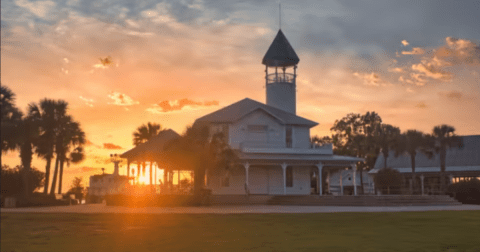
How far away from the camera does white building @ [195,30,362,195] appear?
41625 mm

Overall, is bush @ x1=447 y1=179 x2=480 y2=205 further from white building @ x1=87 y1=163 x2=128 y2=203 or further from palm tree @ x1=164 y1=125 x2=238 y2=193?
white building @ x1=87 y1=163 x2=128 y2=203

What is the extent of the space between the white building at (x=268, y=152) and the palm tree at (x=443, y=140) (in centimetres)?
1336

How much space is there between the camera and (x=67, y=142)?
46812 mm

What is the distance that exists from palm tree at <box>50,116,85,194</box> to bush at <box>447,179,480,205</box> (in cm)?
3424

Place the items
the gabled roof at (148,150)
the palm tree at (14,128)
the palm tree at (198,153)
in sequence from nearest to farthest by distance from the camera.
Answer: the palm tree at (14,128)
the palm tree at (198,153)
the gabled roof at (148,150)

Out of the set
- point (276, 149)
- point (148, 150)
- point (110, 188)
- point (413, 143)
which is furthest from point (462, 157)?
point (110, 188)

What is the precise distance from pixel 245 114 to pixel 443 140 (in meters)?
22.4

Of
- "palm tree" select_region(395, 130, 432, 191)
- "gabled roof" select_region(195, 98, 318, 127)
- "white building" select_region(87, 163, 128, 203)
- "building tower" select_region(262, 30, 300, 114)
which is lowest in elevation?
"white building" select_region(87, 163, 128, 203)

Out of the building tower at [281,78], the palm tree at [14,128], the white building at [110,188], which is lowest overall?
the white building at [110,188]

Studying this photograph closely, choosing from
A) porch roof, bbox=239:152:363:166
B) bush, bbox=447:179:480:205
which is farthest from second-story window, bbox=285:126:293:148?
bush, bbox=447:179:480:205

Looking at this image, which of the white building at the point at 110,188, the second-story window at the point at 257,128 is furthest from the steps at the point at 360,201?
the white building at the point at 110,188

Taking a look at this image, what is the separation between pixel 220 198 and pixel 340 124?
40767mm

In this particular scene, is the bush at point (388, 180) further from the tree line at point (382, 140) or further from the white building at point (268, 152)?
the white building at point (268, 152)

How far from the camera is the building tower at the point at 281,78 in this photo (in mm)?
49531
